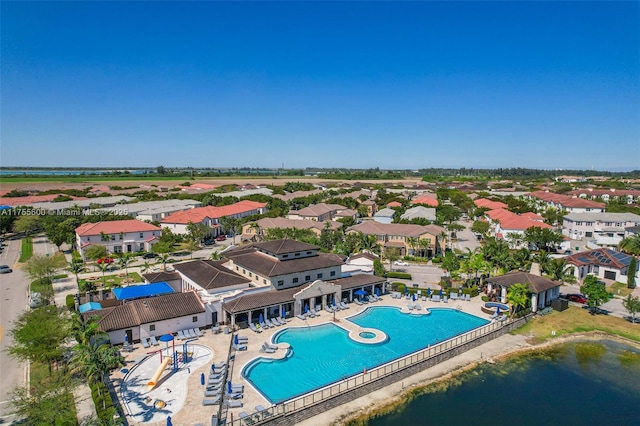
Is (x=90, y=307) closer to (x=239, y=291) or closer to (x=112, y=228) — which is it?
(x=239, y=291)

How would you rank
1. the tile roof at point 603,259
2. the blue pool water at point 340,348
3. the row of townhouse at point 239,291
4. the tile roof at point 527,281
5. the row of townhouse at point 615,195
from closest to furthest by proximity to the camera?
1. the blue pool water at point 340,348
2. the row of townhouse at point 239,291
3. the tile roof at point 527,281
4. the tile roof at point 603,259
5. the row of townhouse at point 615,195

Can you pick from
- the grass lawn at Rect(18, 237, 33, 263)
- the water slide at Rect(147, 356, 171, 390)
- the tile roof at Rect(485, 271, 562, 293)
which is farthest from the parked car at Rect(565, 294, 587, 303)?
the grass lawn at Rect(18, 237, 33, 263)

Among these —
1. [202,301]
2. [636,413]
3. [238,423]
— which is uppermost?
[202,301]

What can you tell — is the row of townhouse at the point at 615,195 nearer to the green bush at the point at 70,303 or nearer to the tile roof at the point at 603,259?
the tile roof at the point at 603,259

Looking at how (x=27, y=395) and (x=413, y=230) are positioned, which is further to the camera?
(x=413, y=230)

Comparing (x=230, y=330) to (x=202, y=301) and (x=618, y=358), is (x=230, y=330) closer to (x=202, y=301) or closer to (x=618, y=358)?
(x=202, y=301)

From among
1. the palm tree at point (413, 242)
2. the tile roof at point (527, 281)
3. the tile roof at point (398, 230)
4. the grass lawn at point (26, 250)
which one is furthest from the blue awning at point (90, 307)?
the tile roof at point (398, 230)

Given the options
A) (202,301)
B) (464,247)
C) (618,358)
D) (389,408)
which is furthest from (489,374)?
(464,247)
